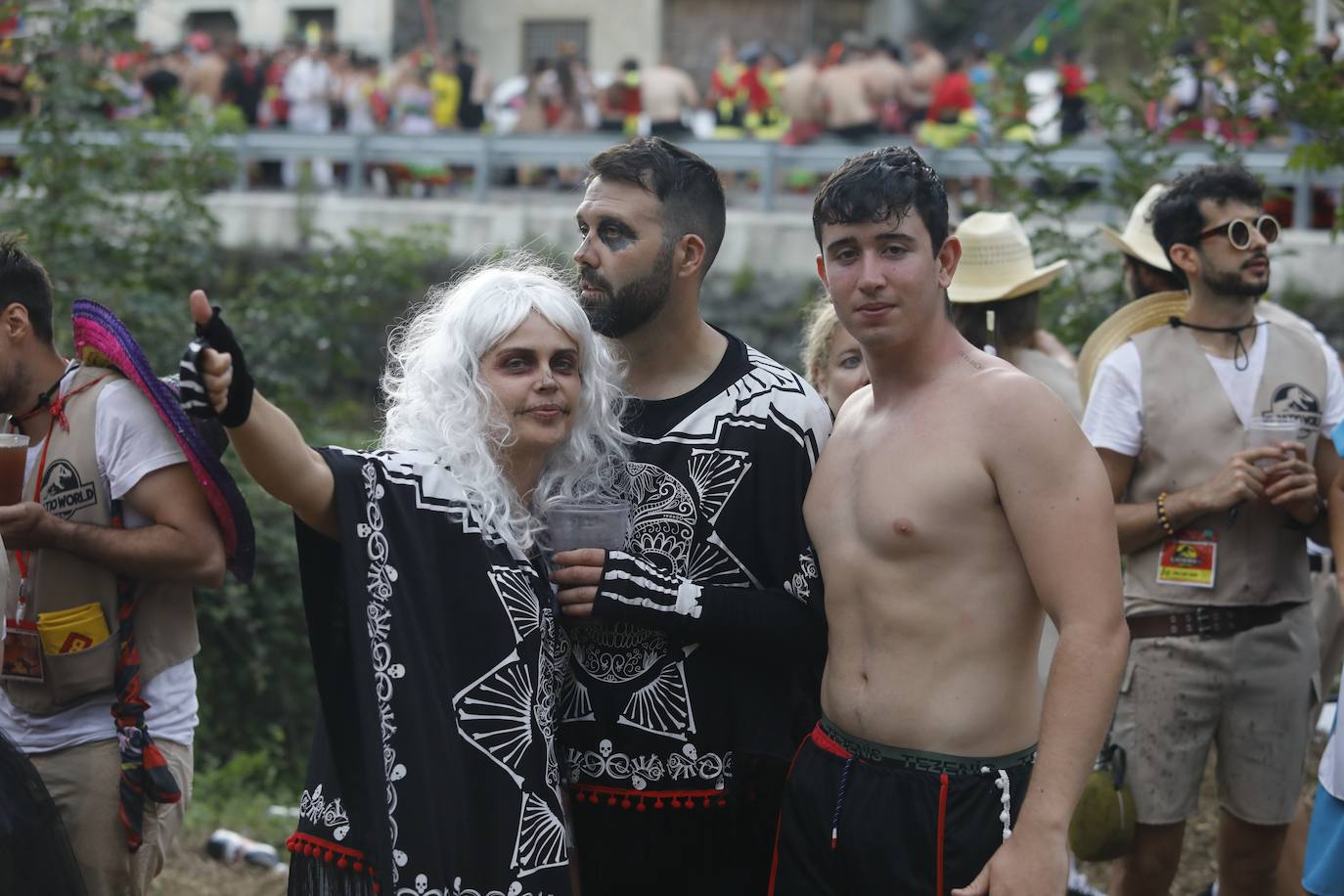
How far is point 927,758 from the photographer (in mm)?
2984

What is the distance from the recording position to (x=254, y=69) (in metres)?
18.1

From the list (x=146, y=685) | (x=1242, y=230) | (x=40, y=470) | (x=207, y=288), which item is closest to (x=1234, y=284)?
(x=1242, y=230)

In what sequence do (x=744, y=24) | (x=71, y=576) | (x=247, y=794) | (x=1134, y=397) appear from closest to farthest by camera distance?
(x=71, y=576) < (x=1134, y=397) < (x=247, y=794) < (x=744, y=24)

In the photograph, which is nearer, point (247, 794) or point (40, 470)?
point (40, 470)

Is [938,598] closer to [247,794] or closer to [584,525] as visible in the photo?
[584,525]

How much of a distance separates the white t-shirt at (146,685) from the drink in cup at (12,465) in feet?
0.59

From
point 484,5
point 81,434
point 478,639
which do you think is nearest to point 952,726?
point 478,639

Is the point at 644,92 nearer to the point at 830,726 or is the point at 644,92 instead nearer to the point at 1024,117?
the point at 1024,117

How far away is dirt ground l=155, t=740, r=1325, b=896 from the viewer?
5.53 m

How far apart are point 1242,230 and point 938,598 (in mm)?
2082

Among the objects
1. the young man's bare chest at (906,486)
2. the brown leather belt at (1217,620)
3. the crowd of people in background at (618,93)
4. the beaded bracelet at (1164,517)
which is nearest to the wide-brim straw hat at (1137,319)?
the beaded bracelet at (1164,517)

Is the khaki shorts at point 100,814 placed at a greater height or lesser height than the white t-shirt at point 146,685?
lesser

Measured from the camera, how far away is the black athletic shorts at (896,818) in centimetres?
294

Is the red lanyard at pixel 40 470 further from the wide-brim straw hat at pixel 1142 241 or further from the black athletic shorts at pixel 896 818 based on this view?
the wide-brim straw hat at pixel 1142 241
